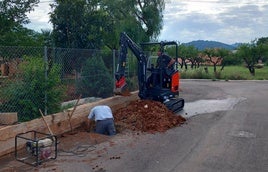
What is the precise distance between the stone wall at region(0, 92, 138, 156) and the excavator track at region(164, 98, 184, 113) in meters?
1.94

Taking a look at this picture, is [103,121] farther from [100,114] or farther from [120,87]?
[120,87]

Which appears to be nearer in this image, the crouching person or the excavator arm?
the crouching person

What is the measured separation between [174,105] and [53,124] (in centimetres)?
613

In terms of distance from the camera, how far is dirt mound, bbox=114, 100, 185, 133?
10.9m

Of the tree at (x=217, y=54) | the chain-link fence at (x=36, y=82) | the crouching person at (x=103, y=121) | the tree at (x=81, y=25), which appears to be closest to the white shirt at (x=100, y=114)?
the crouching person at (x=103, y=121)


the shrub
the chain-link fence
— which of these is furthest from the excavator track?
the chain-link fence

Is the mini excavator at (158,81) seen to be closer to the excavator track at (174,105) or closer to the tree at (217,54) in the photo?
the excavator track at (174,105)

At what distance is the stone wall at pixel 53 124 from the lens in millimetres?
7805

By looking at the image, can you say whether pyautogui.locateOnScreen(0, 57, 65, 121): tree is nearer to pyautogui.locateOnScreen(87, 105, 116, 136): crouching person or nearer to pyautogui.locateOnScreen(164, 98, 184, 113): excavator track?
pyautogui.locateOnScreen(87, 105, 116, 136): crouching person

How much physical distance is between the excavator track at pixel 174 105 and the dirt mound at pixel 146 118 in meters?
0.84

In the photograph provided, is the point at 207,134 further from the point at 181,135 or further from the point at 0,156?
the point at 0,156

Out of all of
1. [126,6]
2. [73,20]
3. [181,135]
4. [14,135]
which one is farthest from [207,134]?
[126,6]

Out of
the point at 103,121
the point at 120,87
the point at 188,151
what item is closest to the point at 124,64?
the point at 120,87

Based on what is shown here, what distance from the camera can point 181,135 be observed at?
10.2 meters
